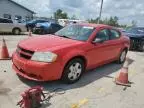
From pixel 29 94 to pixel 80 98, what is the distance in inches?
55.5

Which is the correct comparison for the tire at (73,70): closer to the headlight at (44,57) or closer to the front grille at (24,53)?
the headlight at (44,57)

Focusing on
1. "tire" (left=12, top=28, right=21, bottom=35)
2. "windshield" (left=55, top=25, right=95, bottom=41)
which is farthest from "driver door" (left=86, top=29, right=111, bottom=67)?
"tire" (left=12, top=28, right=21, bottom=35)

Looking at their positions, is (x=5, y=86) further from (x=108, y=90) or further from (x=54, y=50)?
(x=108, y=90)

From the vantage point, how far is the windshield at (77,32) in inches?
283

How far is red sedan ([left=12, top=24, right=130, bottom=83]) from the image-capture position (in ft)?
19.2

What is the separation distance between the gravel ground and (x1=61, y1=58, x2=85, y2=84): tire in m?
0.16

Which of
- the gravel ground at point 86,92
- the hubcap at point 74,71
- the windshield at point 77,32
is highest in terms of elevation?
the windshield at point 77,32

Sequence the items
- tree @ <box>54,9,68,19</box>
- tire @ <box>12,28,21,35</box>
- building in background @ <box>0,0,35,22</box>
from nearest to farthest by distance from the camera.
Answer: tire @ <box>12,28,21,35</box> < building in background @ <box>0,0,35,22</box> < tree @ <box>54,9,68,19</box>

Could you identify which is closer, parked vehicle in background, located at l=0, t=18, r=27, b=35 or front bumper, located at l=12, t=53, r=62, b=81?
front bumper, located at l=12, t=53, r=62, b=81

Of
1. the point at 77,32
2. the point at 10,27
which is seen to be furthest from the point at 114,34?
the point at 10,27

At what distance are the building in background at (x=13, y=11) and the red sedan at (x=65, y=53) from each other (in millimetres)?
31892

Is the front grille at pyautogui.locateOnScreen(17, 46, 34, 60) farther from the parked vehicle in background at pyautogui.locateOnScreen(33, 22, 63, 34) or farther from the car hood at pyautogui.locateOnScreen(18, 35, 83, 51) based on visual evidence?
the parked vehicle in background at pyautogui.locateOnScreen(33, 22, 63, 34)

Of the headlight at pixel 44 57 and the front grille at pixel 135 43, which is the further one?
the front grille at pixel 135 43

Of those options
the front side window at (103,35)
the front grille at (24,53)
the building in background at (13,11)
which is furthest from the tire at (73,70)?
the building in background at (13,11)
